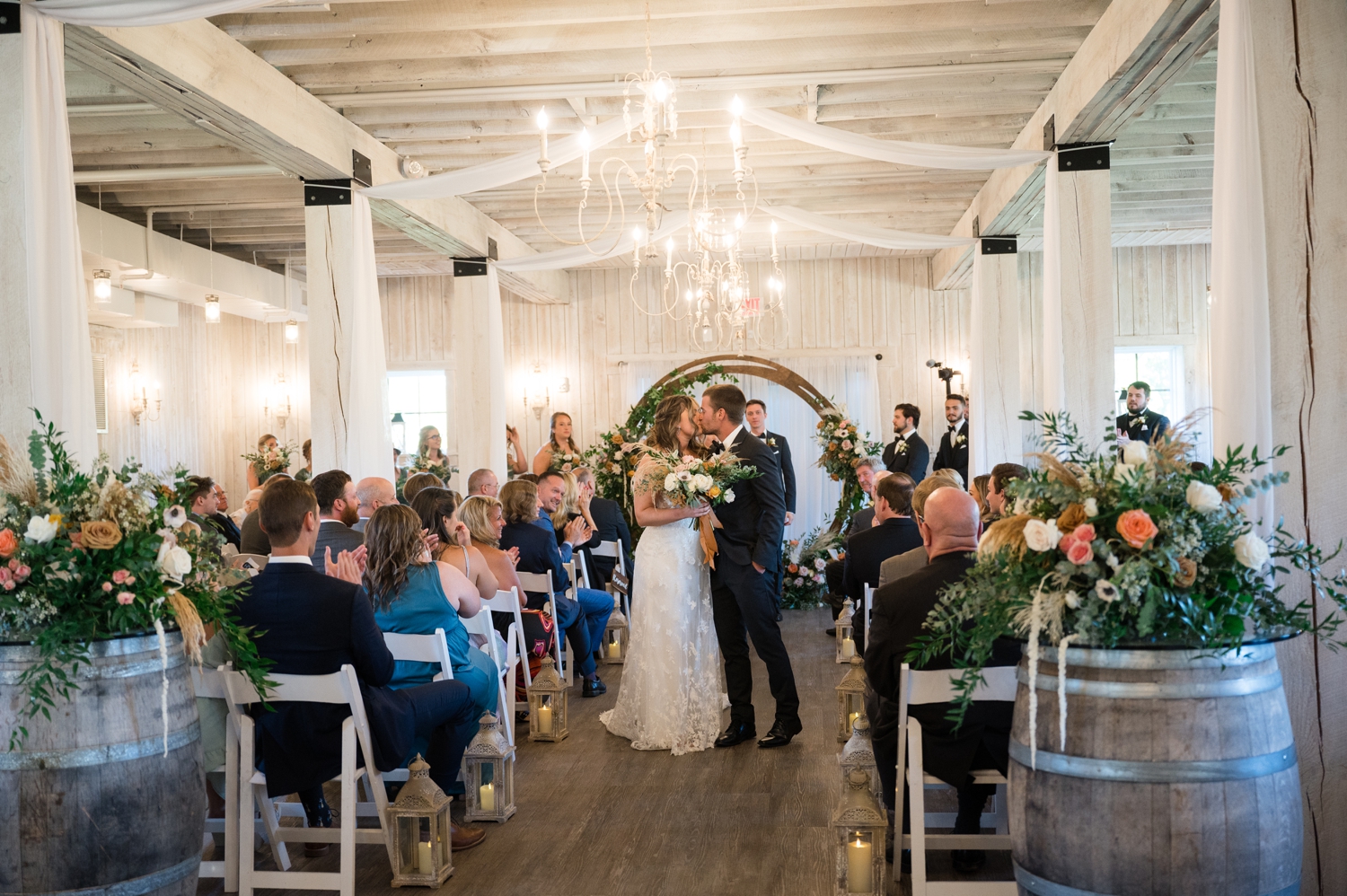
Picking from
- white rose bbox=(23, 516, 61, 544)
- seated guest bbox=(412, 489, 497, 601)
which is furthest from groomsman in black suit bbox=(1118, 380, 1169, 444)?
white rose bbox=(23, 516, 61, 544)

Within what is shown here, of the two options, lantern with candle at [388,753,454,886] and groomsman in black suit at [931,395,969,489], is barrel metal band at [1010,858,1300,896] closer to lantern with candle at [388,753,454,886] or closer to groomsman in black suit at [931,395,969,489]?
lantern with candle at [388,753,454,886]

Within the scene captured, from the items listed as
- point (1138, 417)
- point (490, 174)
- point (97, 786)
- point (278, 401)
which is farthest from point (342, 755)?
point (278, 401)

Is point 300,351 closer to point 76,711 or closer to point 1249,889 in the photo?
point 76,711

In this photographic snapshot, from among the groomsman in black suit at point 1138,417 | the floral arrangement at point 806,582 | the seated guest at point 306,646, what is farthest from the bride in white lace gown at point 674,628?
the groomsman in black suit at point 1138,417

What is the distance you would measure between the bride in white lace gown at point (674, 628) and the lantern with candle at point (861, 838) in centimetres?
187

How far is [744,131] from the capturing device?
7457mm

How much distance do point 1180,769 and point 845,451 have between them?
23.3ft

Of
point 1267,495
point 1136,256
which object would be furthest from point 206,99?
point 1136,256

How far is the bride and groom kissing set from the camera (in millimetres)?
5180

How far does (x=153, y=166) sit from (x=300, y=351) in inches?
208

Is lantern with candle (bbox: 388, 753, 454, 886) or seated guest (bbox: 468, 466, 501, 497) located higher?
seated guest (bbox: 468, 466, 501, 497)

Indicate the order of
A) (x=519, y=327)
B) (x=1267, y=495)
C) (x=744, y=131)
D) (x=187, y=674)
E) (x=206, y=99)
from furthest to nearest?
(x=519, y=327) < (x=744, y=131) < (x=206, y=99) < (x=1267, y=495) < (x=187, y=674)

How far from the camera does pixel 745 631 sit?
5293mm

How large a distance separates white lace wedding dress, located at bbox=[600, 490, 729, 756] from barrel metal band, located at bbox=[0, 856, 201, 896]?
9.13ft
